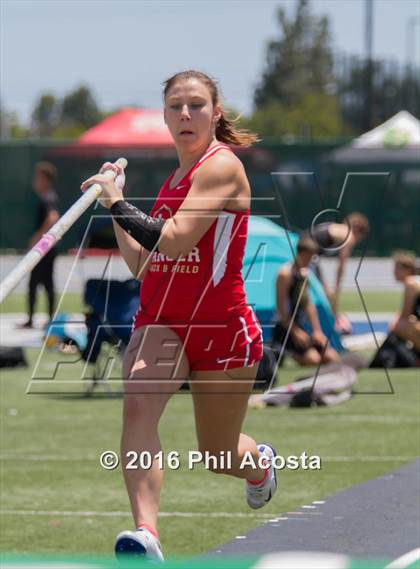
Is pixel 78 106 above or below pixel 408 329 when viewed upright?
below

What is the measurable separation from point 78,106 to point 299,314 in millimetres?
132246

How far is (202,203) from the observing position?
6238 millimetres

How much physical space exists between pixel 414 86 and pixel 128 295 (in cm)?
4893

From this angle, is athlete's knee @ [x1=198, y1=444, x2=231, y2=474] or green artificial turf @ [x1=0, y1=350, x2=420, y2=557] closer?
athlete's knee @ [x1=198, y1=444, x2=231, y2=474]

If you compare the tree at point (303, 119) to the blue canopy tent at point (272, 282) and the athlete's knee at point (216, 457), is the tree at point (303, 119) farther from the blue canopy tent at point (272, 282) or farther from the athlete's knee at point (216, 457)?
the athlete's knee at point (216, 457)

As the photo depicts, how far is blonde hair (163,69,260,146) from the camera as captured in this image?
650 cm

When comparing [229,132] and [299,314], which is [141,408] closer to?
[229,132]

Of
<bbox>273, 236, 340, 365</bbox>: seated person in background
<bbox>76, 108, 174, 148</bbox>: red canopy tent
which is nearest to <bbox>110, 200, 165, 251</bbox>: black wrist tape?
<bbox>273, 236, 340, 365</bbox>: seated person in background

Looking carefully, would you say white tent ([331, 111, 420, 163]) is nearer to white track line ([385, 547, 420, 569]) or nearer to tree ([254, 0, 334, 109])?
white track line ([385, 547, 420, 569])

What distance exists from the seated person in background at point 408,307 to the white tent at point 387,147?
73.8ft

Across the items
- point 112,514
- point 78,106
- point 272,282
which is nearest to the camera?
point 112,514

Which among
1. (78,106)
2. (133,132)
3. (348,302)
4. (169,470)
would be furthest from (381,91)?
(78,106)

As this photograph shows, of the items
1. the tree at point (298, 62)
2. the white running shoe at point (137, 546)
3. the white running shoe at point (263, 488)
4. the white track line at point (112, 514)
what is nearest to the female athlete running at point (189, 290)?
the white running shoe at point (137, 546)

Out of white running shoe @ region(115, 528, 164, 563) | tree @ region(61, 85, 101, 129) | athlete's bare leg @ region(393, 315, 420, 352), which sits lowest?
tree @ region(61, 85, 101, 129)
